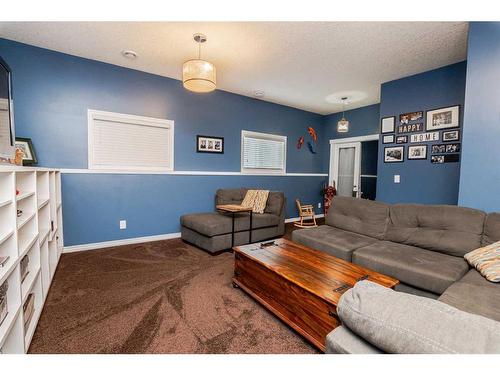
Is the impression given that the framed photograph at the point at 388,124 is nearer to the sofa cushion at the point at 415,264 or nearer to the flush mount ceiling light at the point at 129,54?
the sofa cushion at the point at 415,264

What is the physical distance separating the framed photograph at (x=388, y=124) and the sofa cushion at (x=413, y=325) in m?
3.83

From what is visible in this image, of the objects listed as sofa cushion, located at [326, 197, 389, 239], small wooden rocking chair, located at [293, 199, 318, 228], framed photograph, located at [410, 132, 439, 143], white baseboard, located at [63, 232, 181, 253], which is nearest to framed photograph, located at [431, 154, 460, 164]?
framed photograph, located at [410, 132, 439, 143]

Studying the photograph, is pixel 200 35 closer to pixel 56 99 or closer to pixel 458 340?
pixel 56 99

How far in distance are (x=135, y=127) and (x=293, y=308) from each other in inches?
133

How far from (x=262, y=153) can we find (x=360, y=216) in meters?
2.75

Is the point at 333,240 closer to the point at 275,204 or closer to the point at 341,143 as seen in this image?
the point at 275,204

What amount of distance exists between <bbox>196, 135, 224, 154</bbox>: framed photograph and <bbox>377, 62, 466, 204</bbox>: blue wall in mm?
2851

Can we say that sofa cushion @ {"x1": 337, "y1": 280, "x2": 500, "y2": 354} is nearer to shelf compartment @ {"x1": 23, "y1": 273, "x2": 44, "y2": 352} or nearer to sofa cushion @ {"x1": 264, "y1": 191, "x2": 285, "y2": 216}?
shelf compartment @ {"x1": 23, "y1": 273, "x2": 44, "y2": 352}

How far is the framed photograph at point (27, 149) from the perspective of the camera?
280 centimetres

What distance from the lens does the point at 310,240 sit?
8.67ft

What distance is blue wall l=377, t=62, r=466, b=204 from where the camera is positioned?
3.20m

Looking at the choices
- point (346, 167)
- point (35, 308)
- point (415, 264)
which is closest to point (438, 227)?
point (415, 264)

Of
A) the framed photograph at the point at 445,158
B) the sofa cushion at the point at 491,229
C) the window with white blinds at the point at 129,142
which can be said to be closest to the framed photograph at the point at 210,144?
the window with white blinds at the point at 129,142

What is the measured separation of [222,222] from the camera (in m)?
3.32
